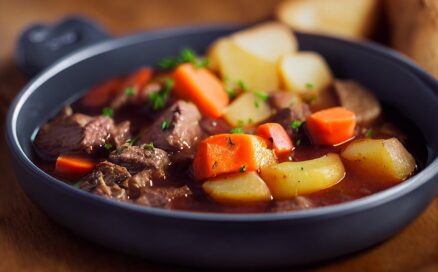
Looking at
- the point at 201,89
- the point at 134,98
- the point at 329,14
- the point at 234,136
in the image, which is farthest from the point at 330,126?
the point at 329,14

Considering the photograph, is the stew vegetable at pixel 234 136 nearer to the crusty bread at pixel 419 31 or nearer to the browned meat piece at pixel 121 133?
the browned meat piece at pixel 121 133

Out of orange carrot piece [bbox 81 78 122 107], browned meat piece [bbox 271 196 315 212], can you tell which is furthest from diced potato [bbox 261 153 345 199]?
orange carrot piece [bbox 81 78 122 107]

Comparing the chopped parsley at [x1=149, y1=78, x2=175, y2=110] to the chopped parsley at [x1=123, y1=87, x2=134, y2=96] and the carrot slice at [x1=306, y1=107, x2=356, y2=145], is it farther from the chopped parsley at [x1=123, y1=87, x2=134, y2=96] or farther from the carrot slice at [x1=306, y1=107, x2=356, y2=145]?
the carrot slice at [x1=306, y1=107, x2=356, y2=145]

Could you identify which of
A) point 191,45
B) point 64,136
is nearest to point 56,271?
point 64,136

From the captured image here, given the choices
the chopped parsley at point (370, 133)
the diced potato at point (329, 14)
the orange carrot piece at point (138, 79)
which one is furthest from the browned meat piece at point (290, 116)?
the diced potato at point (329, 14)

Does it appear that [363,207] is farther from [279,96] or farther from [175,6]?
[175,6]

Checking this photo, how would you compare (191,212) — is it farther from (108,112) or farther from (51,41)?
(51,41)
